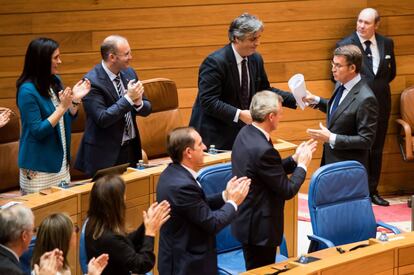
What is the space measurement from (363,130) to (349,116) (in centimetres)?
13

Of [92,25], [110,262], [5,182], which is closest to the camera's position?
[110,262]

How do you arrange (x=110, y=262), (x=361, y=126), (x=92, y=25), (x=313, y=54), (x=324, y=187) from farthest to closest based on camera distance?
1. (x=313, y=54)
2. (x=92, y=25)
3. (x=361, y=126)
4. (x=324, y=187)
5. (x=110, y=262)

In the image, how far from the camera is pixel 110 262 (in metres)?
4.09

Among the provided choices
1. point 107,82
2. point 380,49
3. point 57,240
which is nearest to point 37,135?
point 107,82

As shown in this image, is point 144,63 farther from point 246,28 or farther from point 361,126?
point 361,126

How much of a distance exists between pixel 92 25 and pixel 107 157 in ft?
6.06

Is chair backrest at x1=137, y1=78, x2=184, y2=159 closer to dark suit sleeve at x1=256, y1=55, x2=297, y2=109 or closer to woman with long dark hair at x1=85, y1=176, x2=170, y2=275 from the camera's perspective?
dark suit sleeve at x1=256, y1=55, x2=297, y2=109

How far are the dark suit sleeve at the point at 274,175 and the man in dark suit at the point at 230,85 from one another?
1289mm

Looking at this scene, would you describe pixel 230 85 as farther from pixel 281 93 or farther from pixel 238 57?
pixel 281 93

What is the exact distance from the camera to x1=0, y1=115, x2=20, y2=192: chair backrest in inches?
242

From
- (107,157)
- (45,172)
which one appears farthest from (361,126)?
(45,172)

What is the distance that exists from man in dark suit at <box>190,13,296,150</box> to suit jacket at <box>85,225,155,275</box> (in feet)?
6.19

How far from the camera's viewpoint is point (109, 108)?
5.49 metres

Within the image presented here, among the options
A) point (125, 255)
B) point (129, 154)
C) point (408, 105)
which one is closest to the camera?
point (125, 255)
